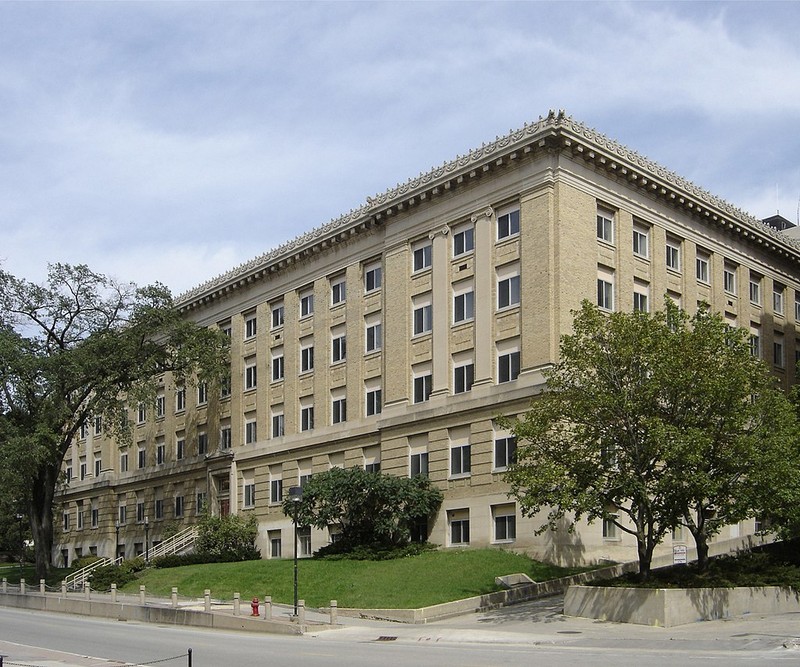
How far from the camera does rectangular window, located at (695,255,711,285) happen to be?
56344mm

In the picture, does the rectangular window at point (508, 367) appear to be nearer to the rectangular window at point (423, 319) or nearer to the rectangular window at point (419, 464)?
the rectangular window at point (423, 319)

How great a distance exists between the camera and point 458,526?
50.8 m

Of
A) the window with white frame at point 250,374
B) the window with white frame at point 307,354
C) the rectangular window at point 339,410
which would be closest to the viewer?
the rectangular window at point 339,410

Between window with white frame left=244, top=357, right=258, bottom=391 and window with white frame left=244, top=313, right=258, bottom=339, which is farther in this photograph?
window with white frame left=244, top=313, right=258, bottom=339

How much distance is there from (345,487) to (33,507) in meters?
22.9

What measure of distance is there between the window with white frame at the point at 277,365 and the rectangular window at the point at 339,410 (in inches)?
229

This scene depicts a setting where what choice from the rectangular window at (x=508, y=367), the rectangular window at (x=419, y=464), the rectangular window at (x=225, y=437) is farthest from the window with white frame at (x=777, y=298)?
the rectangular window at (x=225, y=437)

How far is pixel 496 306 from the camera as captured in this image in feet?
166

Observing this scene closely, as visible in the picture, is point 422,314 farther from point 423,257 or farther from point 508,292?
point 508,292

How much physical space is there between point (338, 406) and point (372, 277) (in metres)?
7.60

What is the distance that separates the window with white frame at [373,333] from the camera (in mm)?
58500

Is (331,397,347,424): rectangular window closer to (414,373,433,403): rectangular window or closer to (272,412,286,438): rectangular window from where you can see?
(272,412,286,438): rectangular window

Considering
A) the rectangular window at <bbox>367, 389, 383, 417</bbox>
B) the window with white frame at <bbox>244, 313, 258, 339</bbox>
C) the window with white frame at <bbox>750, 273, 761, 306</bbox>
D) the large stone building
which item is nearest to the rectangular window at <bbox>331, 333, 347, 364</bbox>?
the large stone building

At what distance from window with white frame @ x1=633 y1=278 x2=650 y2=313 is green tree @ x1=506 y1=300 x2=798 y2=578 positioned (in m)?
14.1
